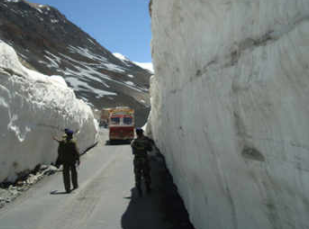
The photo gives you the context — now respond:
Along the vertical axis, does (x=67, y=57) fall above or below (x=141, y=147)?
above

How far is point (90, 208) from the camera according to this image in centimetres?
629

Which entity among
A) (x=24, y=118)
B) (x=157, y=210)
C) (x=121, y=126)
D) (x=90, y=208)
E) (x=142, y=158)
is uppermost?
(x=121, y=126)

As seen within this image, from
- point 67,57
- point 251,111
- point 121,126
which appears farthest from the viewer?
point 67,57

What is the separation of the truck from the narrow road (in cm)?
1220

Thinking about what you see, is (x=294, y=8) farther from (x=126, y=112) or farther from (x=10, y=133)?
(x=126, y=112)

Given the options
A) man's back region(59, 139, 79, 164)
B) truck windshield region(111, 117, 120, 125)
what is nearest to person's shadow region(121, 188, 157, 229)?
man's back region(59, 139, 79, 164)

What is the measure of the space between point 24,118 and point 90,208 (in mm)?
4463

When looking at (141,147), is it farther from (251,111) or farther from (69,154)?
(251,111)

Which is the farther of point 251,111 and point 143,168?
point 143,168

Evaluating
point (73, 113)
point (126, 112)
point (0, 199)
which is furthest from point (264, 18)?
point (126, 112)

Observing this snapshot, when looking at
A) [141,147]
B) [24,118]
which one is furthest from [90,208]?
[24,118]

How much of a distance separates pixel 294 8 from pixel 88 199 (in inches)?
247

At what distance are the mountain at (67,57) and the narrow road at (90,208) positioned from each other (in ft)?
116

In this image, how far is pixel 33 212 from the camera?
6133 mm
